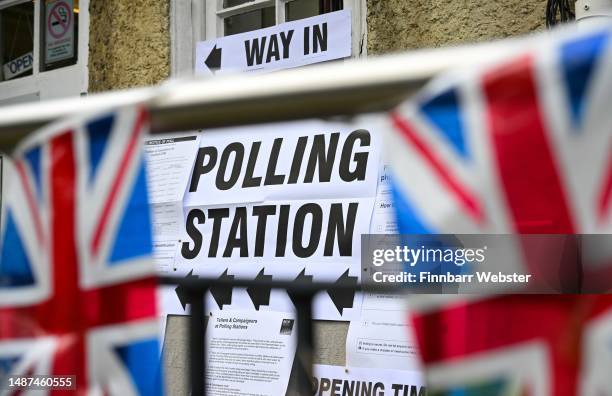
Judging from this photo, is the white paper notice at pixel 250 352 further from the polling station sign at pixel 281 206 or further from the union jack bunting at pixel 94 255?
the union jack bunting at pixel 94 255

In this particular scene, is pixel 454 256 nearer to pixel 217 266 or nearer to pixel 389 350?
pixel 389 350

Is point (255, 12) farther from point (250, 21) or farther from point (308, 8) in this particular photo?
point (308, 8)

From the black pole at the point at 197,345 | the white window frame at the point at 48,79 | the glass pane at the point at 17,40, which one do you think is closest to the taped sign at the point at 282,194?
the white window frame at the point at 48,79

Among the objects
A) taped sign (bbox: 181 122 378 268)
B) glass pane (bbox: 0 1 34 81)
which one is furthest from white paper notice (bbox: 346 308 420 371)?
glass pane (bbox: 0 1 34 81)

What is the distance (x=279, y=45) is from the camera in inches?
144

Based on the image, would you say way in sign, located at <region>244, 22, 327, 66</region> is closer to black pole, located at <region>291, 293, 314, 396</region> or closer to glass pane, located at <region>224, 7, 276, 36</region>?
glass pane, located at <region>224, 7, 276, 36</region>

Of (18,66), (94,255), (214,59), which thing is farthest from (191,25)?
(94,255)

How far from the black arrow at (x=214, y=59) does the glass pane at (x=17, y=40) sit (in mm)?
1559

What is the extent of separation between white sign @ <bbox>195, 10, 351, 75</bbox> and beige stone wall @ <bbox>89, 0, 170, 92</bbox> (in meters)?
0.26

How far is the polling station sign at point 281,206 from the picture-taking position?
9.68 ft

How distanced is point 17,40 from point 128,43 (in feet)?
4.21

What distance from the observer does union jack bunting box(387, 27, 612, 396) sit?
0.59 metres

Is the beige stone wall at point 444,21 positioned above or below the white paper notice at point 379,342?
above

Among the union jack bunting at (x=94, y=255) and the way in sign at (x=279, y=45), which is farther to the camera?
the way in sign at (x=279, y=45)
